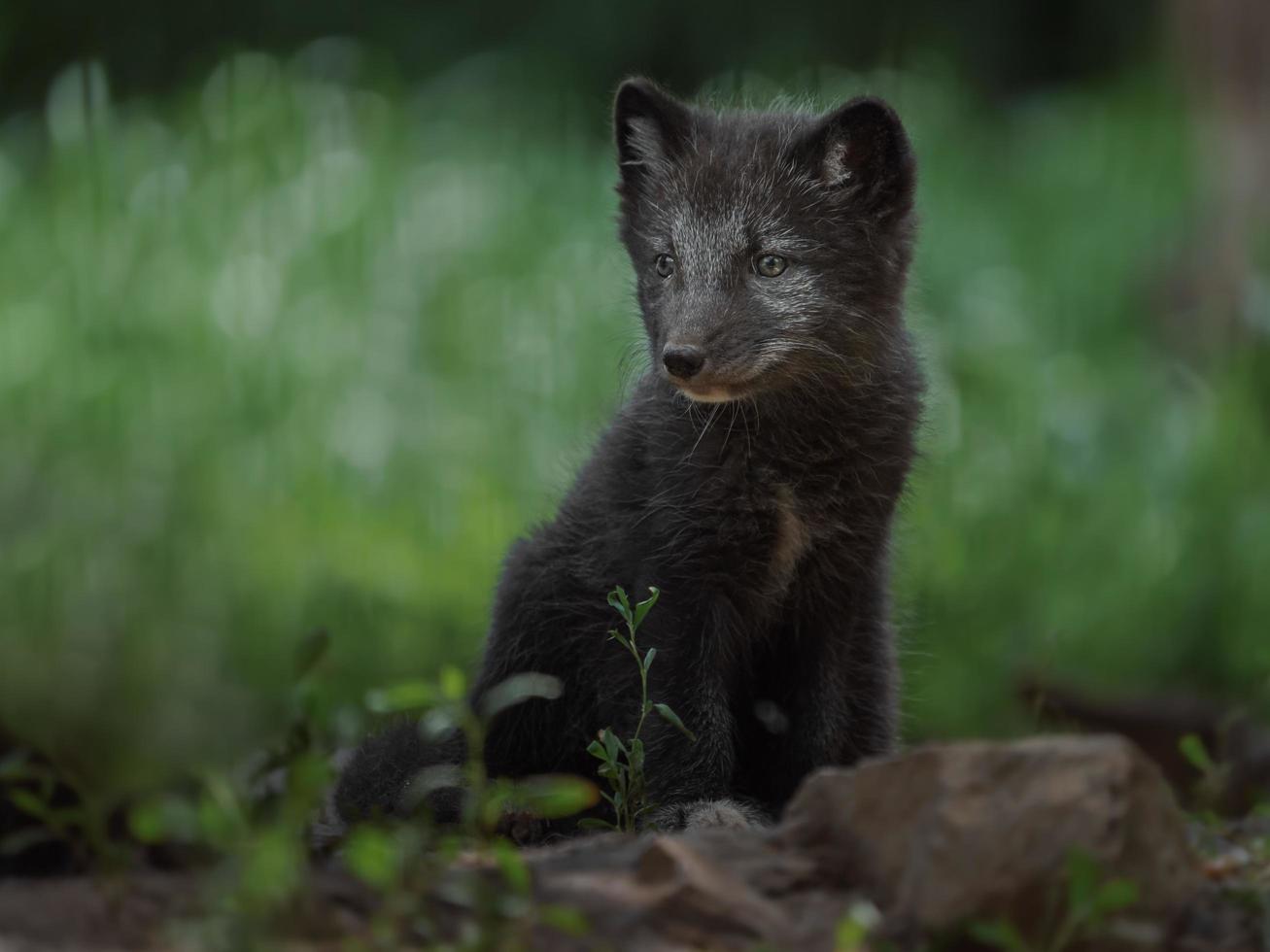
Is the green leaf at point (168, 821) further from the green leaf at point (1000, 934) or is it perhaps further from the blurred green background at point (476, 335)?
the blurred green background at point (476, 335)

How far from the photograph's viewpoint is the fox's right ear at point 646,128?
13.9 feet

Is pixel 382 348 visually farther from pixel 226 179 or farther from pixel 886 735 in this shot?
pixel 886 735

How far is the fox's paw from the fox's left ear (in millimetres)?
1488

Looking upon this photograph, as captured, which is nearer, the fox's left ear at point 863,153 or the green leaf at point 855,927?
the green leaf at point 855,927

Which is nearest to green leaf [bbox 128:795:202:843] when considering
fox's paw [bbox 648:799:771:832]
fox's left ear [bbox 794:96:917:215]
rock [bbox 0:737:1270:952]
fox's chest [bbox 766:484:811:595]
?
rock [bbox 0:737:1270:952]

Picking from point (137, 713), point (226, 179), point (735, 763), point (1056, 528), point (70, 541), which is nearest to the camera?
point (735, 763)

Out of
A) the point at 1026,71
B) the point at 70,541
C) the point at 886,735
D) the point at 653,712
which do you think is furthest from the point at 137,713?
the point at 1026,71

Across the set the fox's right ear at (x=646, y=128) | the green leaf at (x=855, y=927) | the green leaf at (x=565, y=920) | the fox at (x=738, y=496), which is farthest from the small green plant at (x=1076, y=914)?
the fox's right ear at (x=646, y=128)

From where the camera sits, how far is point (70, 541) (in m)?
5.80

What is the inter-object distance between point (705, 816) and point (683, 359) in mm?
1023

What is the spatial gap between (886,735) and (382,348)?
11.4 feet

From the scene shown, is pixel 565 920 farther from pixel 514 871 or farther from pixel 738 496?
pixel 738 496

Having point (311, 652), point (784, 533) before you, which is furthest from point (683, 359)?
point (311, 652)

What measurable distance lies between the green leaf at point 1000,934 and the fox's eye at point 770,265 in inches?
75.7
